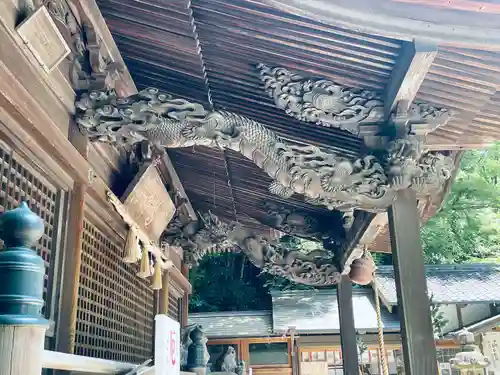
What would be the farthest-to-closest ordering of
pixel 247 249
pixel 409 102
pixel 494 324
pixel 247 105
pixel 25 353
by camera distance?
pixel 494 324 < pixel 247 249 < pixel 247 105 < pixel 409 102 < pixel 25 353

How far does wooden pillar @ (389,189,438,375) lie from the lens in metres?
3.72

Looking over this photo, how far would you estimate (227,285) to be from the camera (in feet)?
68.3

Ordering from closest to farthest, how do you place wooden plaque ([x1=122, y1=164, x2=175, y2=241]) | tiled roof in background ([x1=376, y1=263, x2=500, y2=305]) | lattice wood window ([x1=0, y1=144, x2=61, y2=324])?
lattice wood window ([x1=0, y1=144, x2=61, y2=324]), wooden plaque ([x1=122, y1=164, x2=175, y2=241]), tiled roof in background ([x1=376, y1=263, x2=500, y2=305])

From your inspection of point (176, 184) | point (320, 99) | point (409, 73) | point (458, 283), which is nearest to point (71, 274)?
point (320, 99)

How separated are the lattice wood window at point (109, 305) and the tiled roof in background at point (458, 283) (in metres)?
9.67

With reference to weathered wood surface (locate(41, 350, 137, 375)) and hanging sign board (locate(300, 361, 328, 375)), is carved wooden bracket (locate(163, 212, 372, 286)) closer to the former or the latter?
weathered wood surface (locate(41, 350, 137, 375))

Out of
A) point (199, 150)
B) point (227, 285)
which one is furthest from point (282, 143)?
point (227, 285)

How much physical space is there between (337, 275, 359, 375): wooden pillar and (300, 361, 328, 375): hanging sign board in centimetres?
801

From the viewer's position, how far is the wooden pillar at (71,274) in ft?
12.0

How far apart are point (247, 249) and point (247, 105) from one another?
7.19 ft

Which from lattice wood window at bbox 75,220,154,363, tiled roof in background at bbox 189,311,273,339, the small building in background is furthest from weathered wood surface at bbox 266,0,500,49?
tiled roof in background at bbox 189,311,273,339

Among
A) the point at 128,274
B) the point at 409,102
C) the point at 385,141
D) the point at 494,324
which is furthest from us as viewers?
the point at 494,324

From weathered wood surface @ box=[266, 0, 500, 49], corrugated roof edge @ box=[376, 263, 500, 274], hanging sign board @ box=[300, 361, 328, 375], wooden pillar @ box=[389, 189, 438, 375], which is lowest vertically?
hanging sign board @ box=[300, 361, 328, 375]

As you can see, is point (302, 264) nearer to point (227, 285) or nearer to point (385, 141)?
point (385, 141)
